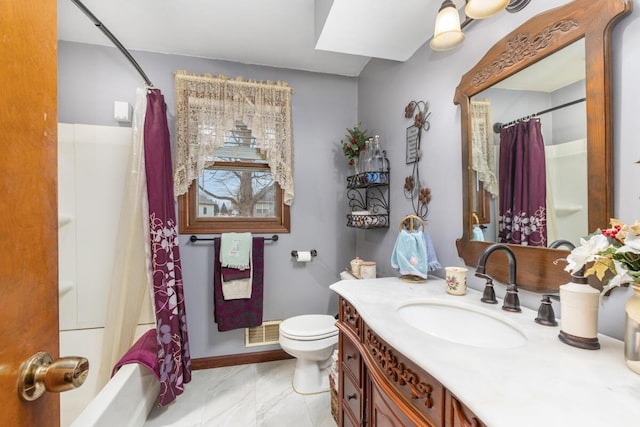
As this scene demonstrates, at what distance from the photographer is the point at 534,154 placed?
107cm

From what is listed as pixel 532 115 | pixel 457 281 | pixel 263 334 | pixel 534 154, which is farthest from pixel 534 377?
pixel 263 334

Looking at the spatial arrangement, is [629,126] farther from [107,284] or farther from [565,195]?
[107,284]

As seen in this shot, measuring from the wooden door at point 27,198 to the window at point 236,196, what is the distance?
177 cm

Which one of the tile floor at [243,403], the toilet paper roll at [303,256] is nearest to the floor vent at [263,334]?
the tile floor at [243,403]

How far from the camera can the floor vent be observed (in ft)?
7.74

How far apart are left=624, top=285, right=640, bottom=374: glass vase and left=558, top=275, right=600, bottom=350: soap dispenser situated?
0.28 ft

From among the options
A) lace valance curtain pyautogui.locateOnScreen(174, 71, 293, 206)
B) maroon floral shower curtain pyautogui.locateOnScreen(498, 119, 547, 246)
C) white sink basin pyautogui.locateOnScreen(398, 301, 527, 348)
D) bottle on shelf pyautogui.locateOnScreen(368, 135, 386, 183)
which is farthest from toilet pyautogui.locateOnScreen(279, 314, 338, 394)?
maroon floral shower curtain pyautogui.locateOnScreen(498, 119, 547, 246)

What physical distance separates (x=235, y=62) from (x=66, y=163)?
1432mm

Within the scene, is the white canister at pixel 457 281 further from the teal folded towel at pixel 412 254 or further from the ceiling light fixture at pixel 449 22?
the ceiling light fixture at pixel 449 22

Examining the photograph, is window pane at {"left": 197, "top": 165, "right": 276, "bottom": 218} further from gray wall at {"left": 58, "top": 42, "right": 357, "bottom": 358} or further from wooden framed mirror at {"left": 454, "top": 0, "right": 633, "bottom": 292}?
wooden framed mirror at {"left": 454, "top": 0, "right": 633, "bottom": 292}

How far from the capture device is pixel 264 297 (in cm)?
241

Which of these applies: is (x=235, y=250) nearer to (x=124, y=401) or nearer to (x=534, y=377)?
(x=124, y=401)

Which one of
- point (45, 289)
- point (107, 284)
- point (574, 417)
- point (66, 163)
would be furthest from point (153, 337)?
point (574, 417)

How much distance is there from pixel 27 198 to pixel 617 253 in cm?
119
